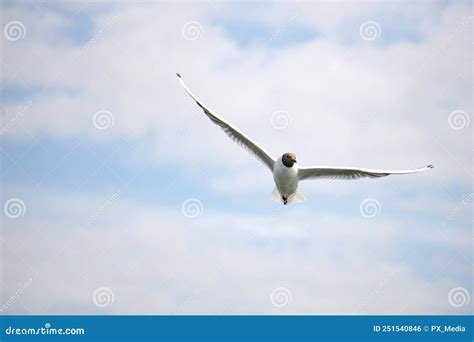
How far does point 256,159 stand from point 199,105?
173 cm

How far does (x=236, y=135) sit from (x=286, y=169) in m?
1.32

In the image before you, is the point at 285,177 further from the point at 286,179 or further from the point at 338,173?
the point at 338,173

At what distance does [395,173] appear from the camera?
14078 mm

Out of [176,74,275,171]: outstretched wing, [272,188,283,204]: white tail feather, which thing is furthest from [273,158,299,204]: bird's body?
[272,188,283,204]: white tail feather

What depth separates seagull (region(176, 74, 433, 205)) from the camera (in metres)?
14.1

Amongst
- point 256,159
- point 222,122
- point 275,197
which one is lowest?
point 275,197

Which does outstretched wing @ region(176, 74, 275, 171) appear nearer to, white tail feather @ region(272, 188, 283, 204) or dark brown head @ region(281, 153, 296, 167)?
dark brown head @ region(281, 153, 296, 167)

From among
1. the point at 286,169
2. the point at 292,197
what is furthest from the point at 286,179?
the point at 292,197

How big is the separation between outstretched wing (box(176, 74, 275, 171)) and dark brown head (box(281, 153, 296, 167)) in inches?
13.1

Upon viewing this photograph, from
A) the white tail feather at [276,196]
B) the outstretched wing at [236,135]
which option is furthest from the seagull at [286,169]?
the white tail feather at [276,196]

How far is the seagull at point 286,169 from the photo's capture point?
14086 mm

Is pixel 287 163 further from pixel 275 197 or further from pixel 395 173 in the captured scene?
pixel 395 173

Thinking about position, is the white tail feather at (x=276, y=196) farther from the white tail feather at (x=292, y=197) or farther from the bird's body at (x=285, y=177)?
the bird's body at (x=285, y=177)

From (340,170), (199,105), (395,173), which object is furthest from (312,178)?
(199,105)
